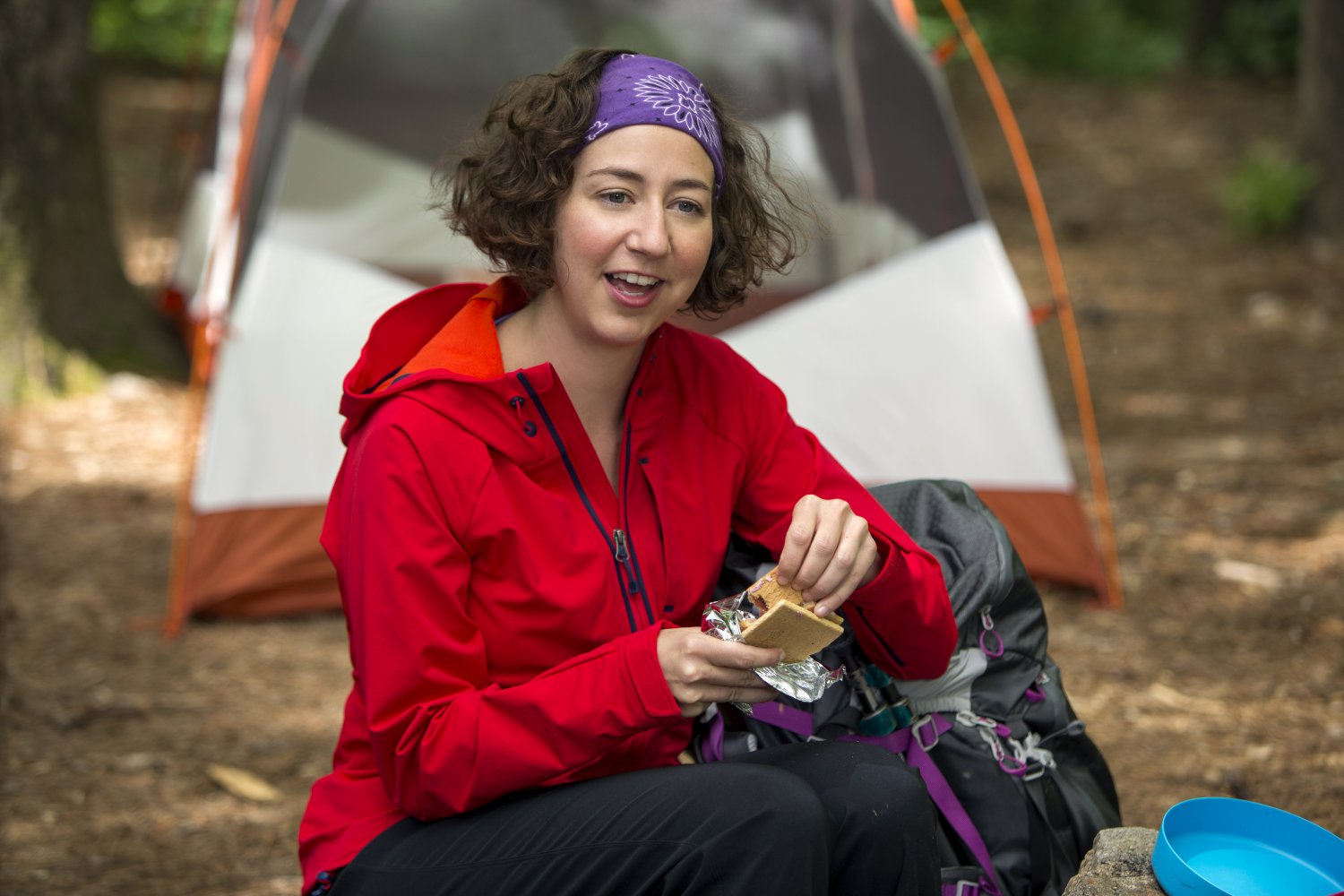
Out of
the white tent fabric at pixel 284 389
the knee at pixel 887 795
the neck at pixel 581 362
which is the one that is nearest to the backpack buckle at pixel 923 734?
the knee at pixel 887 795

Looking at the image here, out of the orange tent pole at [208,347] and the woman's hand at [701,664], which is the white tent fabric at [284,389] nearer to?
the orange tent pole at [208,347]

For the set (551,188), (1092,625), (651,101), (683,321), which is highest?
(651,101)

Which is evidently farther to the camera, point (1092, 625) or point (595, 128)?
point (1092, 625)

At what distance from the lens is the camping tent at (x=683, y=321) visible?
3.51 metres

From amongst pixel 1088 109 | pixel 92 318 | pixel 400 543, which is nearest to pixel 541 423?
pixel 400 543

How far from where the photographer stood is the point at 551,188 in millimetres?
1674

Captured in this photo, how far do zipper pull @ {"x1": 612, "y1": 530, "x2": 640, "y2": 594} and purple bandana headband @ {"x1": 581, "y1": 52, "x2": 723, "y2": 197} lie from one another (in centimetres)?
50

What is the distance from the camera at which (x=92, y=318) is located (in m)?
4.67

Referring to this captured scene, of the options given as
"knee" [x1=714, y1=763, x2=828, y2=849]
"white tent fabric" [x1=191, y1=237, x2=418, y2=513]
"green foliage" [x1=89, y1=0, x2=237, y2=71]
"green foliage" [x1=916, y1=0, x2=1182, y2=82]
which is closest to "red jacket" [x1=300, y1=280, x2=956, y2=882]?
"knee" [x1=714, y1=763, x2=828, y2=849]

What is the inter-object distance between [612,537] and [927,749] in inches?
21.7

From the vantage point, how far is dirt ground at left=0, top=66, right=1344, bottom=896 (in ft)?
8.75

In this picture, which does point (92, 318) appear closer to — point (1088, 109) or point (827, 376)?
point (827, 376)

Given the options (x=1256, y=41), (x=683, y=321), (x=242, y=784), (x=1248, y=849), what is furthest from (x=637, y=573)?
(x=1256, y=41)

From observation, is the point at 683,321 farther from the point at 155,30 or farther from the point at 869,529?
the point at 155,30
